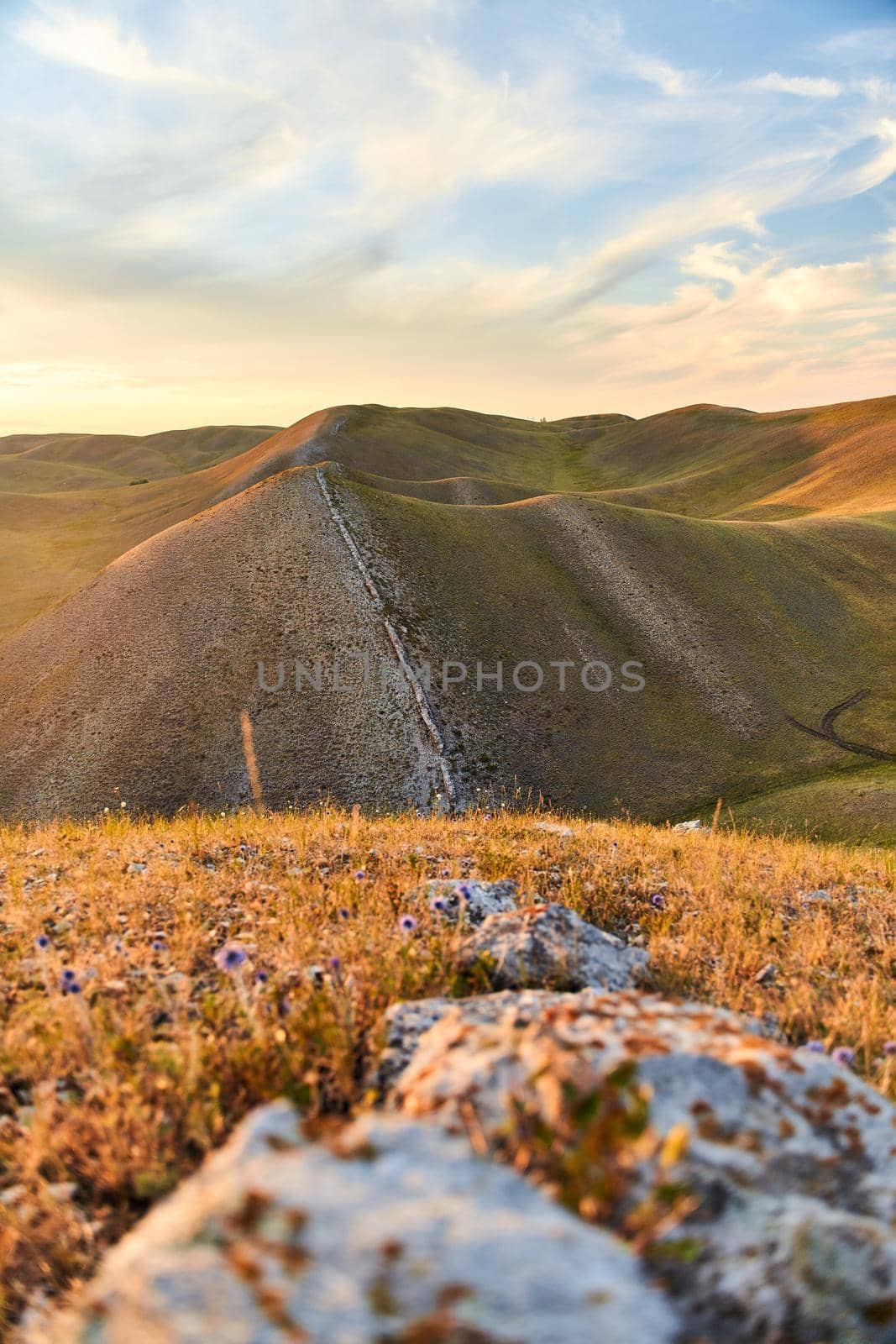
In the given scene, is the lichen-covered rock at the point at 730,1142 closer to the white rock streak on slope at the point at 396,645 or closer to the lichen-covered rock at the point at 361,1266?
the lichen-covered rock at the point at 361,1266

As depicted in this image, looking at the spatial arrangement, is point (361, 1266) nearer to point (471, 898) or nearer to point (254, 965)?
point (254, 965)

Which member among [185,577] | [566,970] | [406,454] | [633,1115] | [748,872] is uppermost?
[406,454]

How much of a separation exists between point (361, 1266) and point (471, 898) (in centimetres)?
511

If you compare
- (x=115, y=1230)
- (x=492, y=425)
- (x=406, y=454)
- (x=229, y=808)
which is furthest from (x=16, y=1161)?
(x=492, y=425)

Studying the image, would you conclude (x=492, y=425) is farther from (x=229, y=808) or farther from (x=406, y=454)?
(x=229, y=808)

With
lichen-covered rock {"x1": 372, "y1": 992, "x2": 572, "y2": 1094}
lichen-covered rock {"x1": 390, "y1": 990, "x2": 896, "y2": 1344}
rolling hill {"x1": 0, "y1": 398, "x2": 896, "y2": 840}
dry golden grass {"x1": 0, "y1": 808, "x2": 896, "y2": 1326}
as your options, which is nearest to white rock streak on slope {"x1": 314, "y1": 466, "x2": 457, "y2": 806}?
rolling hill {"x1": 0, "y1": 398, "x2": 896, "y2": 840}

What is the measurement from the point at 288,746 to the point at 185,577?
1300cm

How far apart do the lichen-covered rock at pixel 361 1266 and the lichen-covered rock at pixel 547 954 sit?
3095mm

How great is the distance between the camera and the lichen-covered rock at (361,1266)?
1713 millimetres

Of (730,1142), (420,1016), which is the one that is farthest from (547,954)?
(730,1142)

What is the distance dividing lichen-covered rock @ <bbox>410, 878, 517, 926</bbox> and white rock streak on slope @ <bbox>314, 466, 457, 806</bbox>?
1764 centimetres

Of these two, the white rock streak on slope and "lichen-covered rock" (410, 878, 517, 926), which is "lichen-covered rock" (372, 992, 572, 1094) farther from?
the white rock streak on slope

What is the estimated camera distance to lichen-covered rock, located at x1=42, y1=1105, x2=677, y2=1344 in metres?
1.71

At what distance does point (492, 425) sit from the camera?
143375 mm
